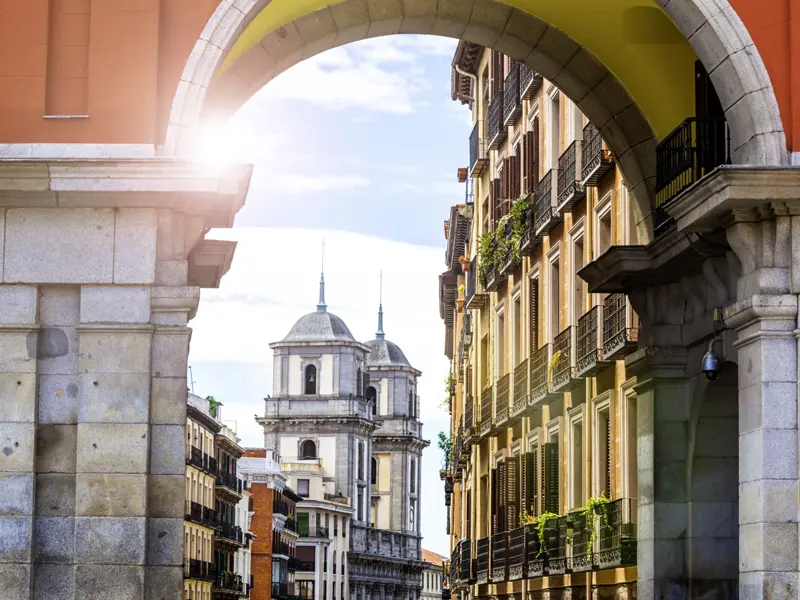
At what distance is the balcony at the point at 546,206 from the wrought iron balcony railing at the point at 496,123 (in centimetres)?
535

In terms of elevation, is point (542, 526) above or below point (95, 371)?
below

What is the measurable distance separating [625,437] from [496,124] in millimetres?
15165

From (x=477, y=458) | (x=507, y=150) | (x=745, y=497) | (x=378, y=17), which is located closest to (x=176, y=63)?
(x=378, y=17)

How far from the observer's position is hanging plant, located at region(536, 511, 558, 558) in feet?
114

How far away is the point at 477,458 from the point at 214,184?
2900 cm

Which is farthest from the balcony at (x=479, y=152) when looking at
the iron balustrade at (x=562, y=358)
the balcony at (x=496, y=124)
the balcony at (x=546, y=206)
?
the iron balustrade at (x=562, y=358)

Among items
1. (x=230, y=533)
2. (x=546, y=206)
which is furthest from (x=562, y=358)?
(x=230, y=533)

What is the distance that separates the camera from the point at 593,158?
33.0 m

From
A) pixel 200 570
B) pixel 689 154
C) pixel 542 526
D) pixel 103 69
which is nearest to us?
pixel 103 69

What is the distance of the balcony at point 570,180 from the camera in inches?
1352

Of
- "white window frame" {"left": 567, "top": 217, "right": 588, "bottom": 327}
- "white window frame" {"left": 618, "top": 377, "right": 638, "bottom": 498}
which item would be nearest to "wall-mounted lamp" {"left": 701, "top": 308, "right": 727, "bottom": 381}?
"white window frame" {"left": 618, "top": 377, "right": 638, "bottom": 498}

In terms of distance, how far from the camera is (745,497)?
61.8ft

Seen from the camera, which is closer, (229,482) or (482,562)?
(482,562)

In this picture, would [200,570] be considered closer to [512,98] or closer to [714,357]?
[512,98]
